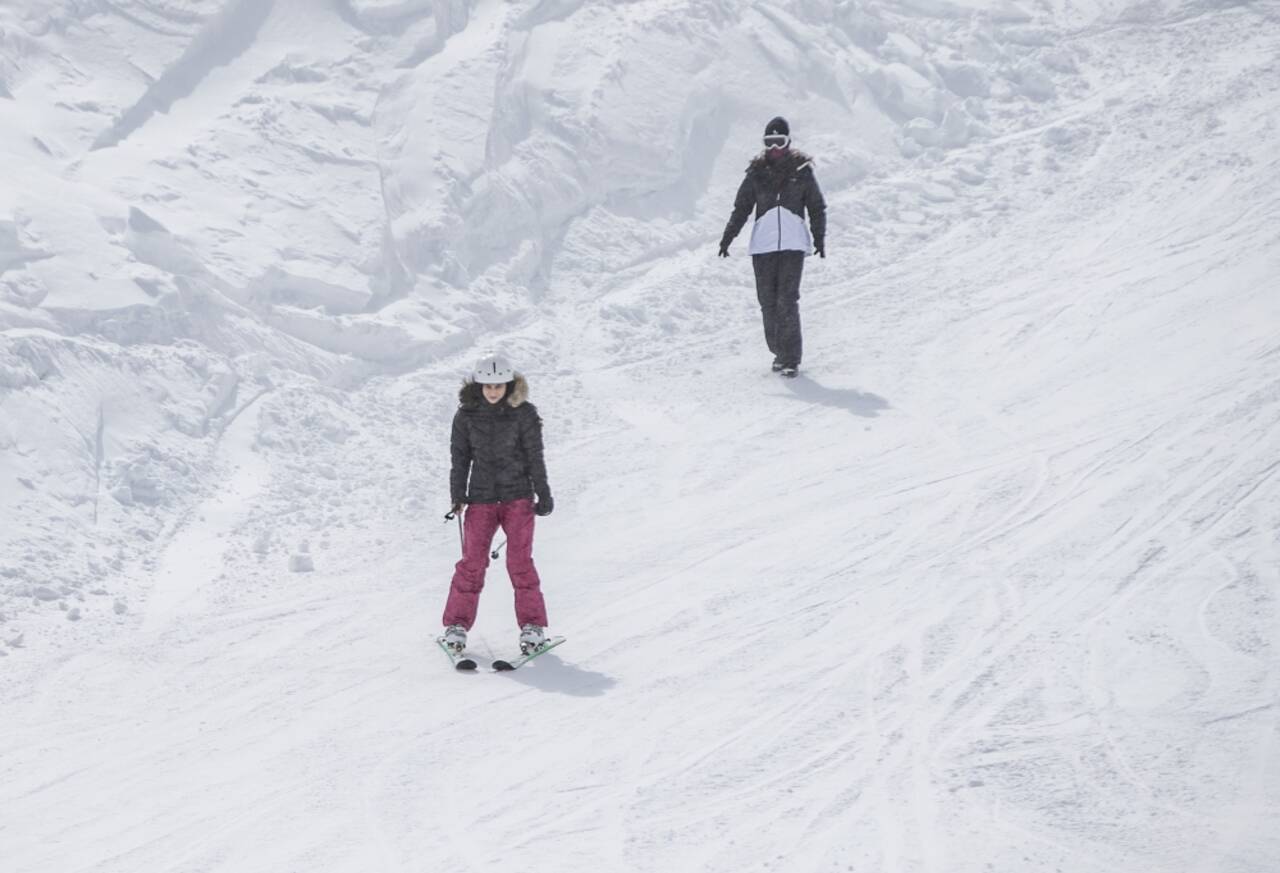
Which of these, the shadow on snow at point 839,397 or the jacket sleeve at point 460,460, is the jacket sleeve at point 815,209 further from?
the jacket sleeve at point 460,460

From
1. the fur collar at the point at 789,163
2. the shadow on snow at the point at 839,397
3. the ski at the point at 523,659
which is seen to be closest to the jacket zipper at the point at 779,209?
the fur collar at the point at 789,163

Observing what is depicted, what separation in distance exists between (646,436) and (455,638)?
3725mm

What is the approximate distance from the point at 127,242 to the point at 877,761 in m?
7.76

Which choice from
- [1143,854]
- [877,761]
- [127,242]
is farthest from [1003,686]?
[127,242]

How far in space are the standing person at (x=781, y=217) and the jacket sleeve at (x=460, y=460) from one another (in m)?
4.33

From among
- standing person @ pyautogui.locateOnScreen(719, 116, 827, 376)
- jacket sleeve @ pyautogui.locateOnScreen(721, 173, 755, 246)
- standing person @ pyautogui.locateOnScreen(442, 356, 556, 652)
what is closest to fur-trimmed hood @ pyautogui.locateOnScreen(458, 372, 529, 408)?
standing person @ pyautogui.locateOnScreen(442, 356, 556, 652)

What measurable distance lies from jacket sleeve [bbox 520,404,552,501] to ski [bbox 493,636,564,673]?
2.33ft

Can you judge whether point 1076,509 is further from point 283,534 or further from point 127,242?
point 127,242

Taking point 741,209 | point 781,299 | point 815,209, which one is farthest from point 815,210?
point 781,299

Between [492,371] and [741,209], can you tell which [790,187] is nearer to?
[741,209]

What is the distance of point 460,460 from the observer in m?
6.57

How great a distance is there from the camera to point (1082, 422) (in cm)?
894

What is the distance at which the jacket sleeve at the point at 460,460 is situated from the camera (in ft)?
21.5

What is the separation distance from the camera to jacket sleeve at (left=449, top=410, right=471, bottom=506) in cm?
655
